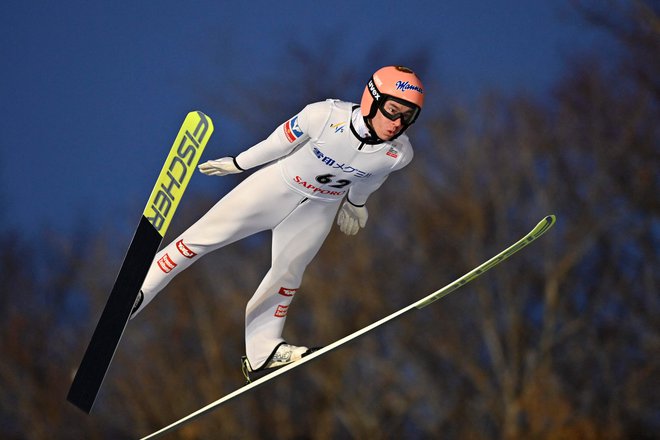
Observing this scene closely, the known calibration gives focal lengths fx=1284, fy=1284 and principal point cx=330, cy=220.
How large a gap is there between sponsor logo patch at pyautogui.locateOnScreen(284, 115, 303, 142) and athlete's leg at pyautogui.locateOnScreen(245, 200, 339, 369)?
45 centimetres

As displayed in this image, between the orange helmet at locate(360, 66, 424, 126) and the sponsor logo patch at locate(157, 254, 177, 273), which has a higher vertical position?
the sponsor logo patch at locate(157, 254, 177, 273)

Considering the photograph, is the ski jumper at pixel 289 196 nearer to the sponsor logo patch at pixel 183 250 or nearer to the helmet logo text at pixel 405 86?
the sponsor logo patch at pixel 183 250

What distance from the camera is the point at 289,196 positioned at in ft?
21.9

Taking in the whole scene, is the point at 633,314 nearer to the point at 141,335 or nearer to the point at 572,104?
the point at 572,104

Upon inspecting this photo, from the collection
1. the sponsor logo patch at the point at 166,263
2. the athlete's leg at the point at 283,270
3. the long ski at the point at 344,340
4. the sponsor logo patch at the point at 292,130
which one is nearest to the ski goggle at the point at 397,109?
the sponsor logo patch at the point at 292,130

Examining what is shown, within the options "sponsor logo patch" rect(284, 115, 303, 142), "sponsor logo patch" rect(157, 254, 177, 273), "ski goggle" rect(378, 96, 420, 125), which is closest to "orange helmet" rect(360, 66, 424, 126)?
"ski goggle" rect(378, 96, 420, 125)

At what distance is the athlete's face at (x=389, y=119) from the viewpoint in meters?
6.17

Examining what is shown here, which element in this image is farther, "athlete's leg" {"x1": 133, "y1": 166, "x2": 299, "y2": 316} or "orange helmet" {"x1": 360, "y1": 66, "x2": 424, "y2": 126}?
"athlete's leg" {"x1": 133, "y1": 166, "x2": 299, "y2": 316}

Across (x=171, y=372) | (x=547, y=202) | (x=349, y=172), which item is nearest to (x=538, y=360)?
(x=547, y=202)

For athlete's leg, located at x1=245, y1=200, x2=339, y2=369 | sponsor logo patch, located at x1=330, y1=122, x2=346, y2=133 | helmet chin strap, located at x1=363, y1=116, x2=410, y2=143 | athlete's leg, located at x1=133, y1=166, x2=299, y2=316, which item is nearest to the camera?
helmet chin strap, located at x1=363, y1=116, x2=410, y2=143

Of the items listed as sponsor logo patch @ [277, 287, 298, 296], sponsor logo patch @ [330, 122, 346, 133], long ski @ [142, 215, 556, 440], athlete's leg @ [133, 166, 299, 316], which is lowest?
long ski @ [142, 215, 556, 440]

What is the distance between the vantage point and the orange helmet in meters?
6.14

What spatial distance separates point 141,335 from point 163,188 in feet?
42.9

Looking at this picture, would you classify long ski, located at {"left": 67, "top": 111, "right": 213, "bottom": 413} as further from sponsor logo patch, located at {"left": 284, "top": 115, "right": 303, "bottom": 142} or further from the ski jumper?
sponsor logo patch, located at {"left": 284, "top": 115, "right": 303, "bottom": 142}
